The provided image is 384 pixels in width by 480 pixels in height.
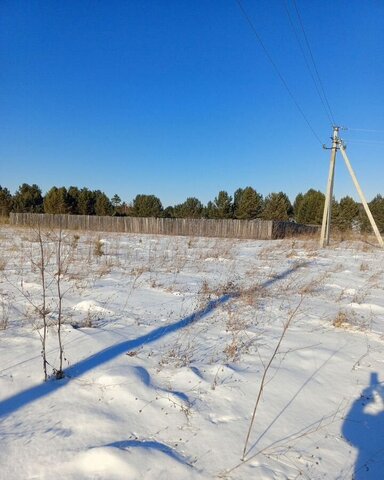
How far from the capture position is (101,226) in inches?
1194

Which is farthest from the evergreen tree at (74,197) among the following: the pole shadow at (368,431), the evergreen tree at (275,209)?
the pole shadow at (368,431)

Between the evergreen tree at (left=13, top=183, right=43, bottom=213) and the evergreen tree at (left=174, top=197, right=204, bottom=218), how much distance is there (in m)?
19.7

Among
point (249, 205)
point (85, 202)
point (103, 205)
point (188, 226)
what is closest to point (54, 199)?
point (85, 202)

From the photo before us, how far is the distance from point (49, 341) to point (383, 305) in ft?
15.0

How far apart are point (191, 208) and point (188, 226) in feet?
76.8

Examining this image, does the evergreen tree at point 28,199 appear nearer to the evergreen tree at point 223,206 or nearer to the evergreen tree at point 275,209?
the evergreen tree at point 223,206

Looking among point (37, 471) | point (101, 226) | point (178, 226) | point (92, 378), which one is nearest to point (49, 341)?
point (92, 378)

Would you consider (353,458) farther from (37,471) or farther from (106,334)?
(106,334)

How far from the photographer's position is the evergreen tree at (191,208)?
5004 centimetres

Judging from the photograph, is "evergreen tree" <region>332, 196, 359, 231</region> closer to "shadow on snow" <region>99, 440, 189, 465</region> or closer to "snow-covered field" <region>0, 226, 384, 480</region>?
"snow-covered field" <region>0, 226, 384, 480</region>

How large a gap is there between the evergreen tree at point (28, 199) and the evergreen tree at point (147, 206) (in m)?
13.2

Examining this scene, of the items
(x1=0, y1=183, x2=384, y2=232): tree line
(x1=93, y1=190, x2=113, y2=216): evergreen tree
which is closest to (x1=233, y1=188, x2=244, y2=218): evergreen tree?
(x1=0, y1=183, x2=384, y2=232): tree line

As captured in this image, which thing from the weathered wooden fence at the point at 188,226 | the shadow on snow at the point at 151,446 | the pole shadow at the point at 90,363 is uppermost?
the weathered wooden fence at the point at 188,226

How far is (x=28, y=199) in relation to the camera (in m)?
45.8
